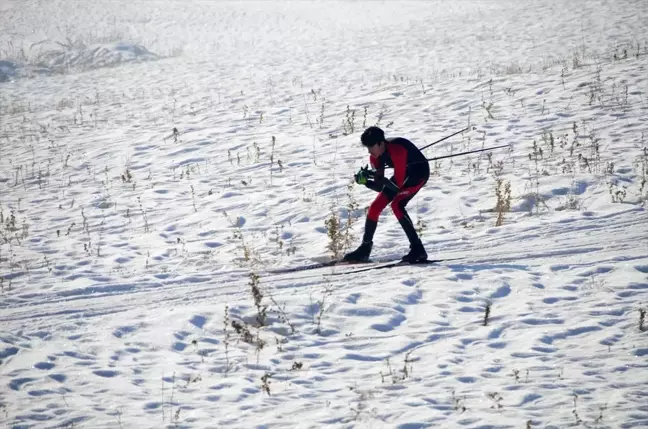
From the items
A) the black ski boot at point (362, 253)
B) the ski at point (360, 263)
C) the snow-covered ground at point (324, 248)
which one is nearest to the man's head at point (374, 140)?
the black ski boot at point (362, 253)

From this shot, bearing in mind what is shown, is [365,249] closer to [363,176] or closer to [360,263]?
[360,263]

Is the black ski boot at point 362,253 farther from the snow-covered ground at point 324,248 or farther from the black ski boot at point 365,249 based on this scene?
the snow-covered ground at point 324,248

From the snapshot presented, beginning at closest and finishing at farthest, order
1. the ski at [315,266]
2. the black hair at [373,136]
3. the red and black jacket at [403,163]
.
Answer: the black hair at [373,136] < the red and black jacket at [403,163] < the ski at [315,266]

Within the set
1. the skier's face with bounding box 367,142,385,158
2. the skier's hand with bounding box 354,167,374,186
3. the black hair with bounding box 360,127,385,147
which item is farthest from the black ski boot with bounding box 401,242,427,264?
the black hair with bounding box 360,127,385,147

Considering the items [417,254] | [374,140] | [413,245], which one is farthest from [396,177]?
[417,254]

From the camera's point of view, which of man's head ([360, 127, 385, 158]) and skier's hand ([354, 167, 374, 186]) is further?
skier's hand ([354, 167, 374, 186])

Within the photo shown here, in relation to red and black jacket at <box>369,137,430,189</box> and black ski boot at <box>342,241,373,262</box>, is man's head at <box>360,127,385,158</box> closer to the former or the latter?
red and black jacket at <box>369,137,430,189</box>

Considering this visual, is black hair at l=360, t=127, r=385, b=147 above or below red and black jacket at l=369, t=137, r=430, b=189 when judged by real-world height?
above

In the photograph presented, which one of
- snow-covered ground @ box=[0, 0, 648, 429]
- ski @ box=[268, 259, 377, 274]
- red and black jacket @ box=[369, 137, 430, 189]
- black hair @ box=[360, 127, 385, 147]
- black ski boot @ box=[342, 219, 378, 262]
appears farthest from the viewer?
black ski boot @ box=[342, 219, 378, 262]

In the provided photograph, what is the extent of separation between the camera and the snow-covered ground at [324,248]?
5.94m

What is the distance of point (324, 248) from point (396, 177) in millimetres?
1639

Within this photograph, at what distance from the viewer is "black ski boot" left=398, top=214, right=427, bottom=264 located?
8778 millimetres

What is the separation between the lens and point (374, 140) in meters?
8.70

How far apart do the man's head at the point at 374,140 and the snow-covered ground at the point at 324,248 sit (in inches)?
60.0
